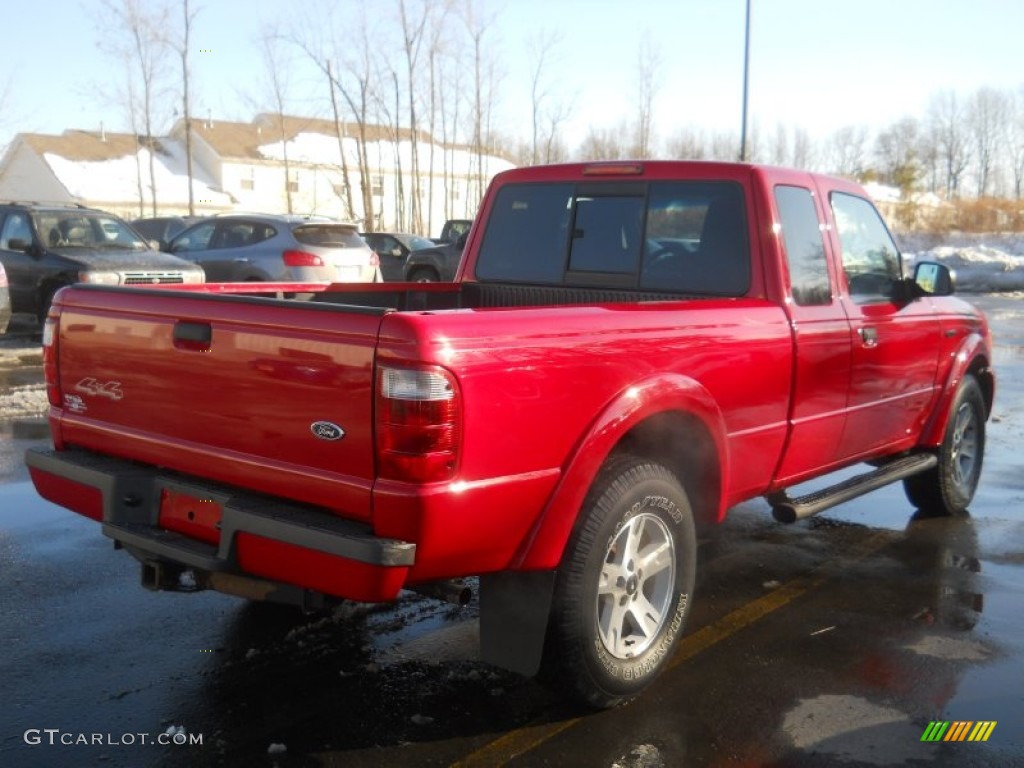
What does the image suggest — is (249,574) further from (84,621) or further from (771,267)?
(771,267)

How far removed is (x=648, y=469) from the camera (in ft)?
12.1

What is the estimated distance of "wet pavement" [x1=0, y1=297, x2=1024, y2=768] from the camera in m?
3.43

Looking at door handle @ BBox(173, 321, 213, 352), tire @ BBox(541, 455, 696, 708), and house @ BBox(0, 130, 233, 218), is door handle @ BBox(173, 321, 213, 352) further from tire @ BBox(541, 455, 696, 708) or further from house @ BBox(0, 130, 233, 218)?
house @ BBox(0, 130, 233, 218)

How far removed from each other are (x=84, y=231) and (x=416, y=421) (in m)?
12.6

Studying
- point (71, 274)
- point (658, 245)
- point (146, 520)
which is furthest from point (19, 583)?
point (71, 274)

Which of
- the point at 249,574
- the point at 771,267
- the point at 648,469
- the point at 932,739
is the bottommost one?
the point at 932,739

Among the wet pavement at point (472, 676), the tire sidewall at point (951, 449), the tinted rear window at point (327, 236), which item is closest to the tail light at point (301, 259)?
the tinted rear window at point (327, 236)

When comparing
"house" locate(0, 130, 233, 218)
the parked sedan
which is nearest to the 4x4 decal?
the parked sedan

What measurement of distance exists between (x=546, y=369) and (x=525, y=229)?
2.31 m

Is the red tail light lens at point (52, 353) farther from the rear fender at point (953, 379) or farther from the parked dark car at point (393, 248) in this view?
the parked dark car at point (393, 248)

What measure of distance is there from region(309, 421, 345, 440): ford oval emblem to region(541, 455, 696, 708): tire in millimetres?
892

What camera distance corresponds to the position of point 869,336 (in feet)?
16.7

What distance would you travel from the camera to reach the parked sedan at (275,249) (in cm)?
1446

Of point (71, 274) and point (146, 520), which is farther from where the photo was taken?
point (71, 274)
